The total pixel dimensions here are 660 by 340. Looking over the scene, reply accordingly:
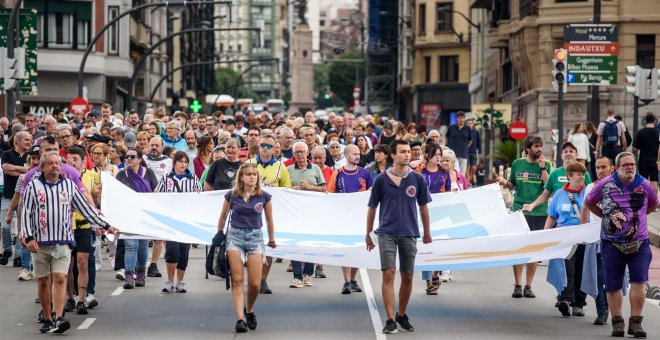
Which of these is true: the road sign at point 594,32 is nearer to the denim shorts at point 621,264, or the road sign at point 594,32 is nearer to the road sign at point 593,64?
the road sign at point 593,64

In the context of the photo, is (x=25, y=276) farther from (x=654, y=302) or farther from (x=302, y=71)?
(x=302, y=71)

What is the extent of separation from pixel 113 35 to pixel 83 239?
54.4 m

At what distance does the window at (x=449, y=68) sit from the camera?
98.2 metres

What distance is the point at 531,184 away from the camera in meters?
17.5

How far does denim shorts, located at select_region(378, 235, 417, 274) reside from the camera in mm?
14453

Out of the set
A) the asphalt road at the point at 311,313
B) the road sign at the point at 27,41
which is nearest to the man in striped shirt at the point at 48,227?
the asphalt road at the point at 311,313

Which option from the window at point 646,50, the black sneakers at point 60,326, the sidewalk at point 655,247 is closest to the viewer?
the black sneakers at point 60,326

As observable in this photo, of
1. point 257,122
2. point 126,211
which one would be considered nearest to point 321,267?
point 126,211

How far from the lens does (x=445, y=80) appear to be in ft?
326

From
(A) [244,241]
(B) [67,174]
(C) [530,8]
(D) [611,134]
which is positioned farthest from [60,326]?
(C) [530,8]

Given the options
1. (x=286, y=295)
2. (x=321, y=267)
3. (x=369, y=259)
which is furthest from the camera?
(x=321, y=267)

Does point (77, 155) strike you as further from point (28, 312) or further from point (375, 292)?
point (375, 292)

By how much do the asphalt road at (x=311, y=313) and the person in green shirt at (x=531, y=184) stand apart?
285mm

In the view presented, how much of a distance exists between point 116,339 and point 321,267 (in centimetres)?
698
